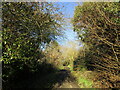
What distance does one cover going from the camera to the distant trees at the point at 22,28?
115 inches

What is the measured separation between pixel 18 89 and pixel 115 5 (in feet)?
20.6

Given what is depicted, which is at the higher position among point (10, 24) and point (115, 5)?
point (115, 5)

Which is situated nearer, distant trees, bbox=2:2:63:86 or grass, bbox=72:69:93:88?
distant trees, bbox=2:2:63:86

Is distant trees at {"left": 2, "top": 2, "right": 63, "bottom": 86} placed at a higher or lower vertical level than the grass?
higher

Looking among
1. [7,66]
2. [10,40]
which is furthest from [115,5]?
[7,66]

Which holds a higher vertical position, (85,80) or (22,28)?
(22,28)

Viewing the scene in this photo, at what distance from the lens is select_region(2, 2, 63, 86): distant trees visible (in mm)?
2910

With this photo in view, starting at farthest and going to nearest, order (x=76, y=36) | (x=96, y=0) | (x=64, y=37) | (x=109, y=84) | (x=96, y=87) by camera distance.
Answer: (x=76, y=36) < (x=64, y=37) < (x=96, y=87) < (x=96, y=0) < (x=109, y=84)

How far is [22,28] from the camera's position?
3.54 m

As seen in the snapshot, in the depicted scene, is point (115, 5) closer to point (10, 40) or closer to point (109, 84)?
point (109, 84)

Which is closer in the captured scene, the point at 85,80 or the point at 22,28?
the point at 22,28

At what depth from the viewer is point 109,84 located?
4301 millimetres

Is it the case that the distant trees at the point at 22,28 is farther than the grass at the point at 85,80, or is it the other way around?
the grass at the point at 85,80

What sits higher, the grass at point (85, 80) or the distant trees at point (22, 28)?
the distant trees at point (22, 28)
